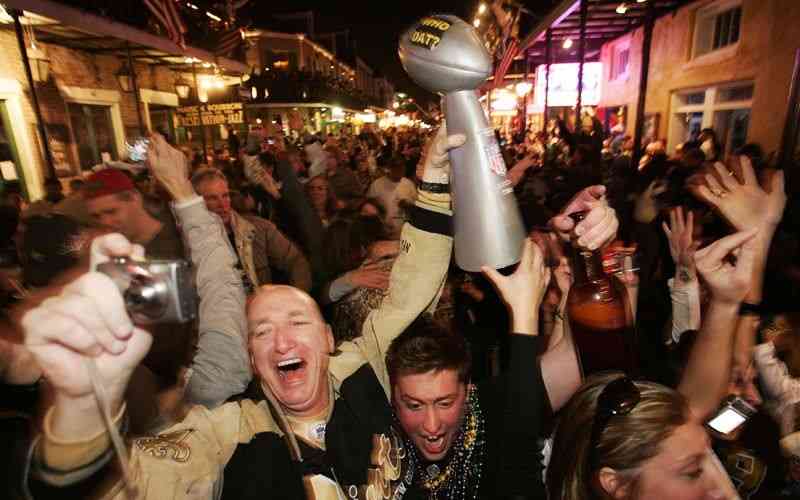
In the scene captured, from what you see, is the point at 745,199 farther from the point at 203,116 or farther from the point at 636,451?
the point at 203,116

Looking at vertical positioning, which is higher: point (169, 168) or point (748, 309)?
point (169, 168)

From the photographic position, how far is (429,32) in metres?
1.50

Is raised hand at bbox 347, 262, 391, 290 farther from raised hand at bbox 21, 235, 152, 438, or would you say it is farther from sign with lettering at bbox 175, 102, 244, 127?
sign with lettering at bbox 175, 102, 244, 127

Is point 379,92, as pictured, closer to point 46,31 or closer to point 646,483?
point 46,31

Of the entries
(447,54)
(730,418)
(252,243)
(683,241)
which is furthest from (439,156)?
(252,243)

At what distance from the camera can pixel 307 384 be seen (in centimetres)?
170

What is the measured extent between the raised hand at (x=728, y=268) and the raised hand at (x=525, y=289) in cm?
67

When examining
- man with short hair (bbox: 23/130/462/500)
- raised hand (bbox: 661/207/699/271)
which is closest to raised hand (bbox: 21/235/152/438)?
man with short hair (bbox: 23/130/462/500)

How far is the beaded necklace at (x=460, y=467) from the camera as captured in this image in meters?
1.73

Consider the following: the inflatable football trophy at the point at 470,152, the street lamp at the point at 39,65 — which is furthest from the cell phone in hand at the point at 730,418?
the street lamp at the point at 39,65

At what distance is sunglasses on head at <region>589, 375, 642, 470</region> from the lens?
144 centimetres

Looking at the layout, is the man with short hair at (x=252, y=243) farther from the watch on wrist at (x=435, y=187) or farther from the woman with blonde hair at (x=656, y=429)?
the woman with blonde hair at (x=656, y=429)

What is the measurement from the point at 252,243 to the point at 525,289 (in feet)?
9.32

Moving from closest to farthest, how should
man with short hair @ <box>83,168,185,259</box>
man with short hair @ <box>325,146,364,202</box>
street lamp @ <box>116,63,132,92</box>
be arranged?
1. man with short hair @ <box>83,168,185,259</box>
2. man with short hair @ <box>325,146,364,202</box>
3. street lamp @ <box>116,63,132,92</box>
